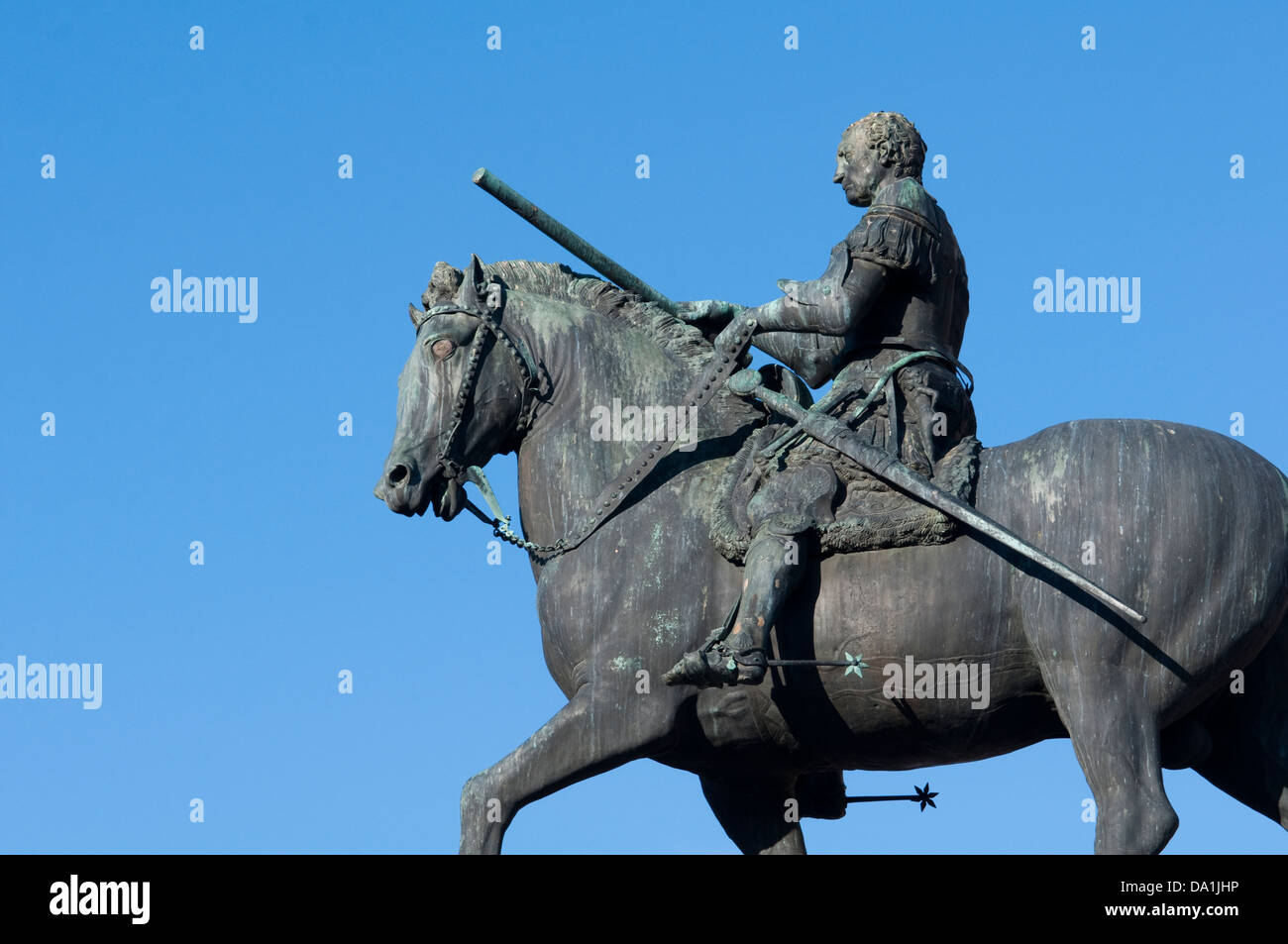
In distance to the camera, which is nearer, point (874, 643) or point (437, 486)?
point (874, 643)

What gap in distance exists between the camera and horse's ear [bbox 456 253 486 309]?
15.3 m

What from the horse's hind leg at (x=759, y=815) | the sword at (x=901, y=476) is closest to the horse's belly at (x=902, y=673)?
the sword at (x=901, y=476)

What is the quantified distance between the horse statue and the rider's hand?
0.21 meters

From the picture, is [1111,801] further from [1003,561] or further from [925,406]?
[925,406]

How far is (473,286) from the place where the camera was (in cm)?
1538

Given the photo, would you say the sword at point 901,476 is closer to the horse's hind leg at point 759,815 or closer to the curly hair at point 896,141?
the curly hair at point 896,141

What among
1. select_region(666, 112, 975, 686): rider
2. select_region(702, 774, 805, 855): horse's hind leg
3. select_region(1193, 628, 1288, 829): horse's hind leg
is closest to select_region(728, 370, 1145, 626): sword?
select_region(666, 112, 975, 686): rider

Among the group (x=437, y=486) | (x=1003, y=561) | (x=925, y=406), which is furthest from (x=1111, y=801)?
(x=437, y=486)

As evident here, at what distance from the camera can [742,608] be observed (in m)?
13.9

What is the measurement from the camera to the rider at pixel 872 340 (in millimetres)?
13867

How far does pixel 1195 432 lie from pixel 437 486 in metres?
4.67
